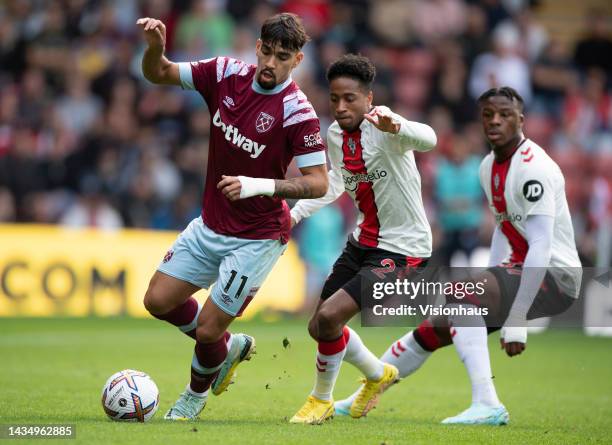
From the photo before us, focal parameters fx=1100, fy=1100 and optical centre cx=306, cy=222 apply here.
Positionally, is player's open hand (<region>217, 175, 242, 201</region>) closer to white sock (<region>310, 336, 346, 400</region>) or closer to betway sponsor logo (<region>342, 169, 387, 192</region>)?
betway sponsor logo (<region>342, 169, 387, 192</region>)

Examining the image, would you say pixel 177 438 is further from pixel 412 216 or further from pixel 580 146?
pixel 580 146

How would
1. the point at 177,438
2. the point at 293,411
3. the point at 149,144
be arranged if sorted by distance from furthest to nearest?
the point at 149,144, the point at 293,411, the point at 177,438

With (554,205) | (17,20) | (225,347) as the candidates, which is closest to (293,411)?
(225,347)

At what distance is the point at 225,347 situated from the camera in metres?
→ 7.95

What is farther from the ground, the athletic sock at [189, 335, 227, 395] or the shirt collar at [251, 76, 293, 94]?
the shirt collar at [251, 76, 293, 94]

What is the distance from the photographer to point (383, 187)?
8.23 metres

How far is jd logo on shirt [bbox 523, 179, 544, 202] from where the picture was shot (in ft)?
26.7

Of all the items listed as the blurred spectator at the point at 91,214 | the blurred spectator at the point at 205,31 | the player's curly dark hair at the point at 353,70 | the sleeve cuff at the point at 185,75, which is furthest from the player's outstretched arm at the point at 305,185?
the blurred spectator at the point at 205,31

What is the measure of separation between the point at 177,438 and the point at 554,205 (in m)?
3.37

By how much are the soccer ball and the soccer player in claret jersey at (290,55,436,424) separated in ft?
3.64

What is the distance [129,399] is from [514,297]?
9.71 feet

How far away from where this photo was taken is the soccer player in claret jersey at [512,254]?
8.09 m

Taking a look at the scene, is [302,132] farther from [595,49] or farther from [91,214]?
[595,49]

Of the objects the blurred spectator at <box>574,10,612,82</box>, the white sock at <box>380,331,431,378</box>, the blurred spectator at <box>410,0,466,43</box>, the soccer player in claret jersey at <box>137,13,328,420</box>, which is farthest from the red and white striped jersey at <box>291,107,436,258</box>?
the blurred spectator at <box>574,10,612,82</box>
